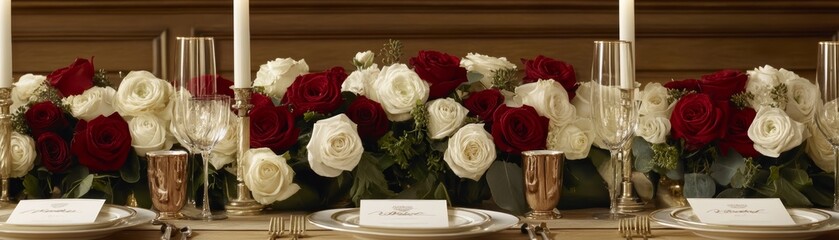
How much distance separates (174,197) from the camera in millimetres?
1430

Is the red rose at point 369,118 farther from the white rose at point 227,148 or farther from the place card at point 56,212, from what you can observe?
the place card at point 56,212

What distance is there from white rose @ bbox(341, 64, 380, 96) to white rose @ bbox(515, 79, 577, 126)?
21cm

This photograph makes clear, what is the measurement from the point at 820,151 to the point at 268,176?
720 mm

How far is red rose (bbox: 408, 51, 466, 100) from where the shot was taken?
1.51 meters

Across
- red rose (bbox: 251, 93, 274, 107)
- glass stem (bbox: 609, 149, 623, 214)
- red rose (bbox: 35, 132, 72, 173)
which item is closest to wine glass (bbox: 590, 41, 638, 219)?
glass stem (bbox: 609, 149, 623, 214)

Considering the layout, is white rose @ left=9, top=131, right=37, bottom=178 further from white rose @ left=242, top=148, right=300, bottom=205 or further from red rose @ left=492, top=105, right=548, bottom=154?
red rose @ left=492, top=105, right=548, bottom=154

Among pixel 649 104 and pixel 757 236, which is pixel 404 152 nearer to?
pixel 649 104

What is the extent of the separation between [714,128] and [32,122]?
895 millimetres

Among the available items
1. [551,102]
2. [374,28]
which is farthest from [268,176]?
[374,28]

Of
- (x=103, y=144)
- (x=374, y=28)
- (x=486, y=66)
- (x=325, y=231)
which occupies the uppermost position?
(x=374, y=28)

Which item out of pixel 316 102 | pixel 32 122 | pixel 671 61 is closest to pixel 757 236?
pixel 316 102

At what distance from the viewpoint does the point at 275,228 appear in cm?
133

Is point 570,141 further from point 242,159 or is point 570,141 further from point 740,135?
point 242,159

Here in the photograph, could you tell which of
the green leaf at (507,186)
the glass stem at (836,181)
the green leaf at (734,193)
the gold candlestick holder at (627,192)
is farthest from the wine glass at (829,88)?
the green leaf at (507,186)
